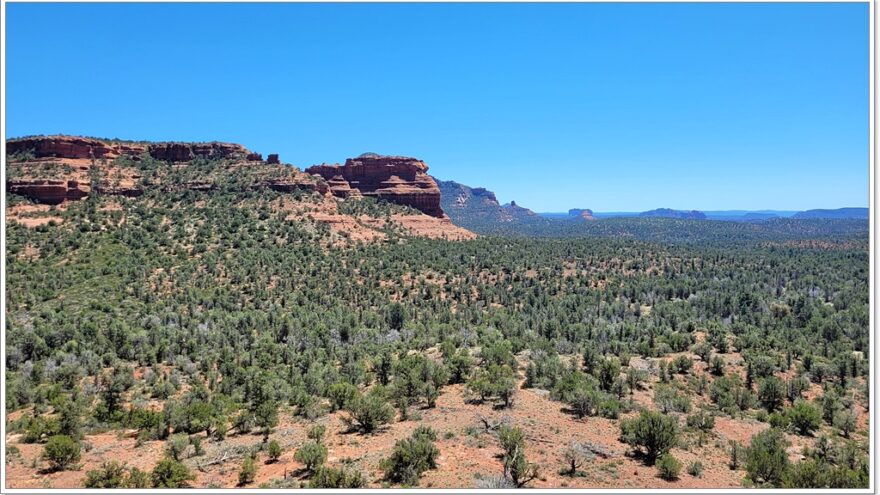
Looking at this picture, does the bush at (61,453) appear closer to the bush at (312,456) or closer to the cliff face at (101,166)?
the bush at (312,456)

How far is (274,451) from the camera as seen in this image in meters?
15.2

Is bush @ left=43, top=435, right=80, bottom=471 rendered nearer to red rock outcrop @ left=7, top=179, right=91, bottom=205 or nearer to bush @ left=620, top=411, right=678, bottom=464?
bush @ left=620, top=411, right=678, bottom=464

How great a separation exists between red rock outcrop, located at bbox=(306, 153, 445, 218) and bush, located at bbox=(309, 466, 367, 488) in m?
84.7

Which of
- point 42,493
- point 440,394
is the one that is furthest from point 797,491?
point 42,493

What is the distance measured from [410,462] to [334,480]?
2.20 meters

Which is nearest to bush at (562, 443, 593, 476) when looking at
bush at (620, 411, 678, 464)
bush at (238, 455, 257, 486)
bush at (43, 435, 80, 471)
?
bush at (620, 411, 678, 464)

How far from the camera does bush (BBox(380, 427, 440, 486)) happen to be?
13.4m

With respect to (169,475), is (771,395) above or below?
below

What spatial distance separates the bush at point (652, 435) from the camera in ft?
49.7

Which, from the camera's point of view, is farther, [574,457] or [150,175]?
[150,175]

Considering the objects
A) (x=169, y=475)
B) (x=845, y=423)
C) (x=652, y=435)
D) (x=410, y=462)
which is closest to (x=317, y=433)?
(x=410, y=462)

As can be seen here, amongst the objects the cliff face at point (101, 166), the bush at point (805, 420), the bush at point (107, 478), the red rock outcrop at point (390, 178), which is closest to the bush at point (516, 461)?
the bush at point (107, 478)

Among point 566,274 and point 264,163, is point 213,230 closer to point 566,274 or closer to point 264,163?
point 264,163

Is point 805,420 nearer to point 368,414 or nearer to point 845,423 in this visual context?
point 845,423
